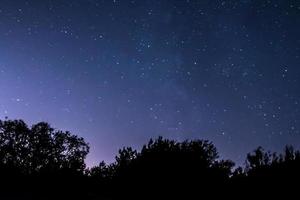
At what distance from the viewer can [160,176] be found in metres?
32.6

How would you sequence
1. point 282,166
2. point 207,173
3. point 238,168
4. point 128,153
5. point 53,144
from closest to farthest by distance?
point 282,166
point 207,173
point 238,168
point 128,153
point 53,144

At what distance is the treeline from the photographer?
18781mm

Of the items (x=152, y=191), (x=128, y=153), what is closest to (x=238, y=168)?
(x=152, y=191)

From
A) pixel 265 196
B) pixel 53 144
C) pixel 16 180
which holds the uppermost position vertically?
pixel 53 144

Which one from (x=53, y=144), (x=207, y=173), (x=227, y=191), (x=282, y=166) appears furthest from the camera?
(x=53, y=144)

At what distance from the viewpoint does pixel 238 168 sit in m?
36.3

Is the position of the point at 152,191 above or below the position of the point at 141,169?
below

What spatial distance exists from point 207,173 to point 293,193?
36.7ft

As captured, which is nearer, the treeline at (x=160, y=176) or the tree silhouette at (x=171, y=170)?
the treeline at (x=160, y=176)

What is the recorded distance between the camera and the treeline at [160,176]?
739 inches

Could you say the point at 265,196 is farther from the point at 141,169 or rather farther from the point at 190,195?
the point at 141,169

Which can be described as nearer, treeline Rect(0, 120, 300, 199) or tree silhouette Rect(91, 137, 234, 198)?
treeline Rect(0, 120, 300, 199)

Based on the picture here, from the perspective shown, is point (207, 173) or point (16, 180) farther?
point (207, 173)

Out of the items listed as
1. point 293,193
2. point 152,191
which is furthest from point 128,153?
point 293,193
